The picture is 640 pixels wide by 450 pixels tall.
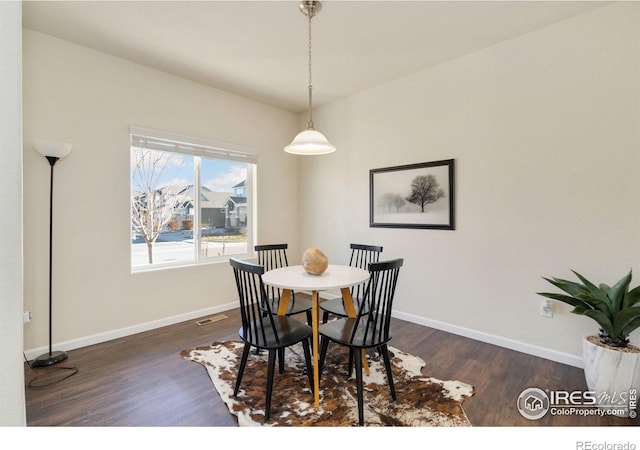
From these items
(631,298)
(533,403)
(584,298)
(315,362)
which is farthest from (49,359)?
(631,298)

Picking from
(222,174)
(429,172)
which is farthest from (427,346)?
(222,174)

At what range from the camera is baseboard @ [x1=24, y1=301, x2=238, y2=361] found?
2576 mm

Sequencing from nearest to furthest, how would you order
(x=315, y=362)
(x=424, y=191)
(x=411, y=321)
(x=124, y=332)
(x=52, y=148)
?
(x=315, y=362)
(x=52, y=148)
(x=124, y=332)
(x=424, y=191)
(x=411, y=321)

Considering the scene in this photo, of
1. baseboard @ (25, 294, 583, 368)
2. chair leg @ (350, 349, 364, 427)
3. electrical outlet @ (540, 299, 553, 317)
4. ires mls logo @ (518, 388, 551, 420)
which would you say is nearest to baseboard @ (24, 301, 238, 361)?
baseboard @ (25, 294, 583, 368)

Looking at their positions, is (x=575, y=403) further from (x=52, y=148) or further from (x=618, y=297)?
(x=52, y=148)

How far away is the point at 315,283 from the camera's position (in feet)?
6.63

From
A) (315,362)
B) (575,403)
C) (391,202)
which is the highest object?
(391,202)

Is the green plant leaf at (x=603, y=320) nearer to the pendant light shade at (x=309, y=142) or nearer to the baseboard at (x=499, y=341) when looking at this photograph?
the baseboard at (x=499, y=341)

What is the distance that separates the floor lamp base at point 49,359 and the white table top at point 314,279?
1.90 m

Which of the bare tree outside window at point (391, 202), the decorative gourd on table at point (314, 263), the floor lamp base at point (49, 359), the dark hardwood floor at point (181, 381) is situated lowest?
the dark hardwood floor at point (181, 381)

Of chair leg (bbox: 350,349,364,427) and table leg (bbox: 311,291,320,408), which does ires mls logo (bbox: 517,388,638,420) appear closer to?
chair leg (bbox: 350,349,364,427)

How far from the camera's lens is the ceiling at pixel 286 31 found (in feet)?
7.37

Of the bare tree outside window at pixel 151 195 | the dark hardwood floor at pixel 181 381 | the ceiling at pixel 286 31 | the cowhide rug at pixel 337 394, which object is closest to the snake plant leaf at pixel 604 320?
the dark hardwood floor at pixel 181 381

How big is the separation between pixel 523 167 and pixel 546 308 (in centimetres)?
123
